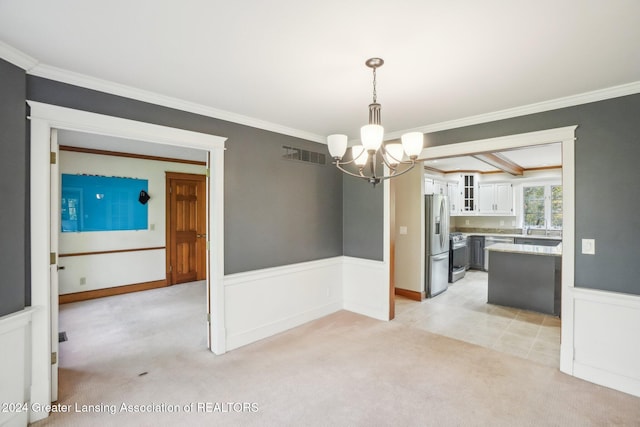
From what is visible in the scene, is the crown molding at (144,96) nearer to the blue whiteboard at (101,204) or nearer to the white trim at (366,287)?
the white trim at (366,287)

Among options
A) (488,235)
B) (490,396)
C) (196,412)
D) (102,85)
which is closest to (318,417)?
(196,412)

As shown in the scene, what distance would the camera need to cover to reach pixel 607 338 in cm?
258

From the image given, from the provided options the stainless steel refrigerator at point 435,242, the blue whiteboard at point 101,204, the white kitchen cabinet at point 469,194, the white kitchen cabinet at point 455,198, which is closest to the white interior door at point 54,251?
the blue whiteboard at point 101,204

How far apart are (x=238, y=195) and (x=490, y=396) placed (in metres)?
2.98

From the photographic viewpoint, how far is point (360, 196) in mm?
4348

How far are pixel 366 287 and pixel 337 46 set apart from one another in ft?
10.7

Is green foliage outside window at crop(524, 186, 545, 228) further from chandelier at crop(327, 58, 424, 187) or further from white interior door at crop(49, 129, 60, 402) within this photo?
white interior door at crop(49, 129, 60, 402)

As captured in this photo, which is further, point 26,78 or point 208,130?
point 208,130

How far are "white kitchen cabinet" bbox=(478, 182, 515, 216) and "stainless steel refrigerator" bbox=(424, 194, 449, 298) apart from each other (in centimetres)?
293

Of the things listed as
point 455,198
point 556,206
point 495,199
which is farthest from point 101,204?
point 556,206

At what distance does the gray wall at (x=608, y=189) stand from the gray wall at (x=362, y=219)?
82.0 inches

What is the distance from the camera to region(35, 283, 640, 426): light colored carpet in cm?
217

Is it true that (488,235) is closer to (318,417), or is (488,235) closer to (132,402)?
(318,417)

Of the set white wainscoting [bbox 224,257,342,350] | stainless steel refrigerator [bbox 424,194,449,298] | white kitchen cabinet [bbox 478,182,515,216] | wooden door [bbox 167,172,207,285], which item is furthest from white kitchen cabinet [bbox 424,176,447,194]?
wooden door [bbox 167,172,207,285]
